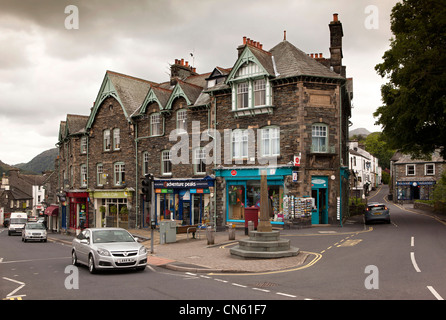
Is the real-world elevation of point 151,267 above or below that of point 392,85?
below

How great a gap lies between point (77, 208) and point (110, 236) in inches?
1224

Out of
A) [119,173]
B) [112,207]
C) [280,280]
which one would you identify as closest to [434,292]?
[280,280]

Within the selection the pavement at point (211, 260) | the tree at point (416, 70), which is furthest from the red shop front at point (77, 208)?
the tree at point (416, 70)

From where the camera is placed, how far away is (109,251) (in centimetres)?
1274

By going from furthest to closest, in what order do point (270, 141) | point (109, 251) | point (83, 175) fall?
point (83, 175) < point (270, 141) < point (109, 251)

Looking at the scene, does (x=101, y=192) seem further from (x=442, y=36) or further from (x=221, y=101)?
(x=442, y=36)

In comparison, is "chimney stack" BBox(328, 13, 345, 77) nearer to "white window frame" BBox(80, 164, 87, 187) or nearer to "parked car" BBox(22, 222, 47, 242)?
"parked car" BBox(22, 222, 47, 242)

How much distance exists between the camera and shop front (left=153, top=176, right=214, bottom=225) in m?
29.4

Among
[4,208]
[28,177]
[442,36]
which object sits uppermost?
[442,36]

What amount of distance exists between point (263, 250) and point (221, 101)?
15310mm

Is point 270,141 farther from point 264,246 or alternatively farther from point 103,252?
point 103,252
